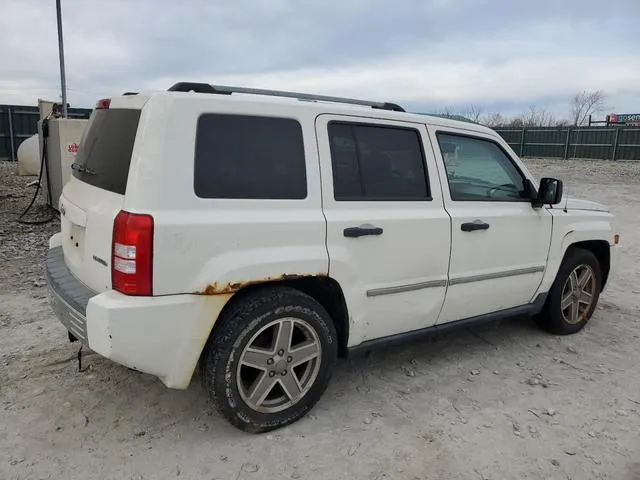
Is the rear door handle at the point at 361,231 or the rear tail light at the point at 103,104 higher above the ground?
the rear tail light at the point at 103,104

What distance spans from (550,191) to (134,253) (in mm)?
3060

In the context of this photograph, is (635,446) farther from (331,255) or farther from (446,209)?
(331,255)

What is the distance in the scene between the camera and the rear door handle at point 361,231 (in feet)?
10.4

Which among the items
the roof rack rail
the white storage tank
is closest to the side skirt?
the roof rack rail

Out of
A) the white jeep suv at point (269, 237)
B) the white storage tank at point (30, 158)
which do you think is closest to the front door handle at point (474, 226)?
the white jeep suv at point (269, 237)

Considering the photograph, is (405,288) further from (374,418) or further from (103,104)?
(103,104)

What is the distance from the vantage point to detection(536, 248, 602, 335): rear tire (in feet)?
15.2

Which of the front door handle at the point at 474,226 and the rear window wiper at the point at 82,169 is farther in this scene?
the front door handle at the point at 474,226

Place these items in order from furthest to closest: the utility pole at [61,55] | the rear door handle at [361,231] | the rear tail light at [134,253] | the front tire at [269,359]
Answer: the utility pole at [61,55] < the rear door handle at [361,231] < the front tire at [269,359] < the rear tail light at [134,253]

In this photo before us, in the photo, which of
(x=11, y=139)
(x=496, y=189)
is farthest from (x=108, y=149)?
(x=11, y=139)

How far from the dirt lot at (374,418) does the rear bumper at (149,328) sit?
1.70 ft

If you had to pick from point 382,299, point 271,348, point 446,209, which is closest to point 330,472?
point 271,348

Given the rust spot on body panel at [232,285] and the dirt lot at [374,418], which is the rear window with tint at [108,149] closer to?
the rust spot on body panel at [232,285]

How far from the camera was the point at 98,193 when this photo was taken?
3025 millimetres
